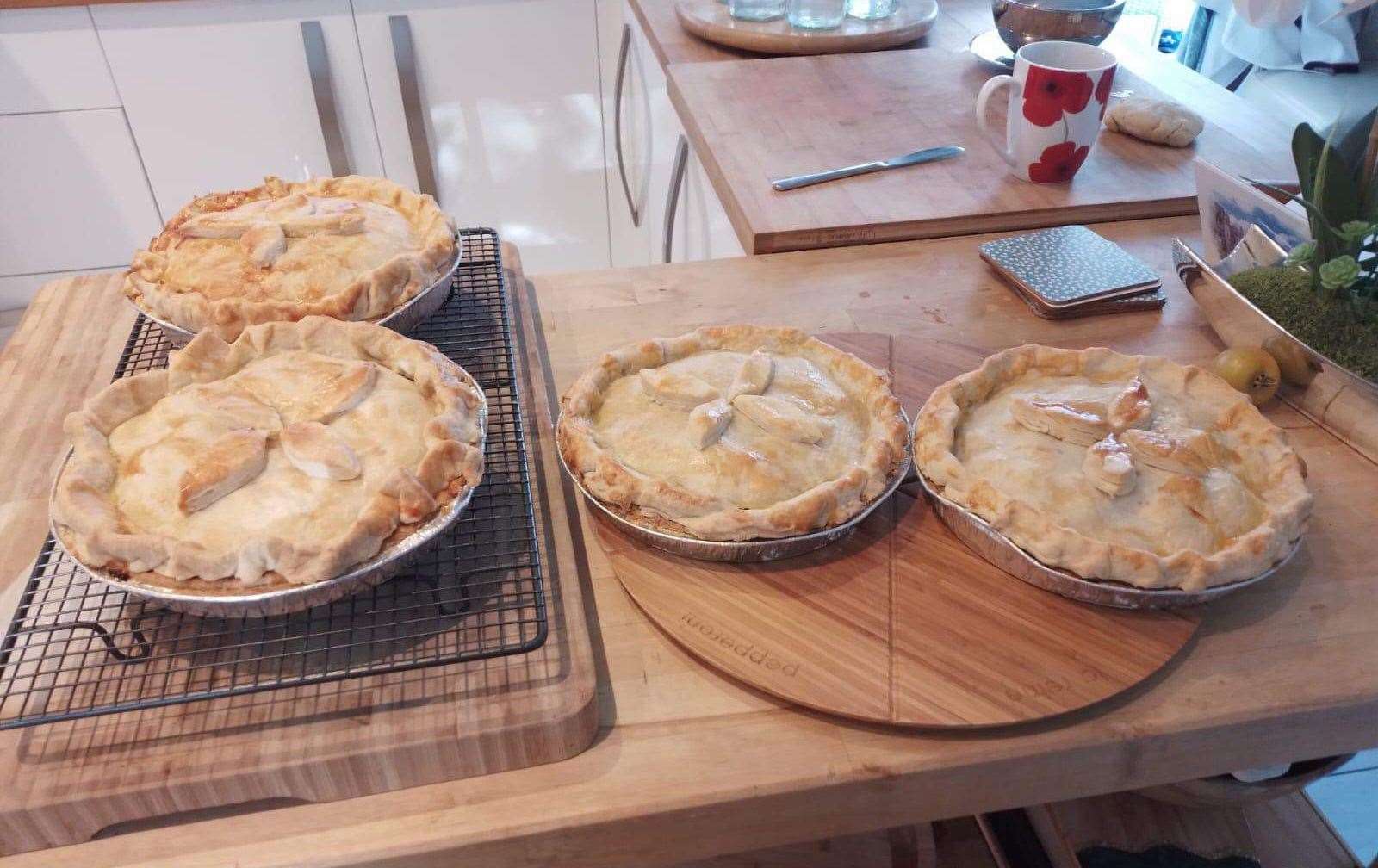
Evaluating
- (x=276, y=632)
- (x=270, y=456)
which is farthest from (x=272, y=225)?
(x=276, y=632)

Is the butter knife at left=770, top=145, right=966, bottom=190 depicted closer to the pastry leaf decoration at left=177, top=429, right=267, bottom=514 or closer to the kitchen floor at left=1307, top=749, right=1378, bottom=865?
the pastry leaf decoration at left=177, top=429, right=267, bottom=514

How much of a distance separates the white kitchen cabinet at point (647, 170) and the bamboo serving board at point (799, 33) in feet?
0.60

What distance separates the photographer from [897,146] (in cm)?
197

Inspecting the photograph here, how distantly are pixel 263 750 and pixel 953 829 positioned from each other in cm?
112

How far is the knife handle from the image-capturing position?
1.82 meters

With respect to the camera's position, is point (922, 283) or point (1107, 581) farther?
point (922, 283)

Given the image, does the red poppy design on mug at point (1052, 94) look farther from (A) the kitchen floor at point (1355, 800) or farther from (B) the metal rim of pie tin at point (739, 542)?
(A) the kitchen floor at point (1355, 800)

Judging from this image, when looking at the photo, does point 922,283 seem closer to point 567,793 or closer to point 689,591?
point 689,591

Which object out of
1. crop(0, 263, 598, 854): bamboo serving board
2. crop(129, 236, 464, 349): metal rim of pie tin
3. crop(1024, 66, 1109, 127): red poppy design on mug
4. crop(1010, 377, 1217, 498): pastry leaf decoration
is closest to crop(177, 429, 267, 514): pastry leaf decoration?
crop(0, 263, 598, 854): bamboo serving board

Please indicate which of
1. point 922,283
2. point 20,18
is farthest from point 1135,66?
point 20,18

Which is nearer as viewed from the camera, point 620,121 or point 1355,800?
point 1355,800

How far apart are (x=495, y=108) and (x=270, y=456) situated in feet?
7.93

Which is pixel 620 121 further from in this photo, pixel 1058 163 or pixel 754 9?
pixel 1058 163

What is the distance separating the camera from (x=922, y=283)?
5.36 feet
